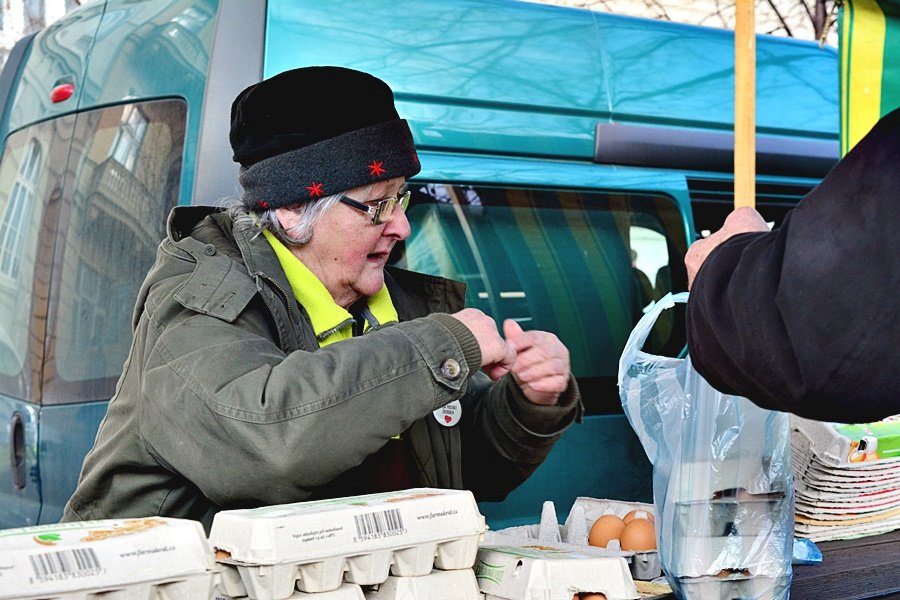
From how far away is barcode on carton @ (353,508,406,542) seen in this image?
1644 mm

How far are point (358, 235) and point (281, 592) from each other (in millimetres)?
915

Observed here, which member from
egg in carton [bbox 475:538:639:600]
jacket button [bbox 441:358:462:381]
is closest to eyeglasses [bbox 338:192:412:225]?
jacket button [bbox 441:358:462:381]

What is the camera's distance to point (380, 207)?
232cm

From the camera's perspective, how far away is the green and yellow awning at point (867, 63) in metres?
1.83

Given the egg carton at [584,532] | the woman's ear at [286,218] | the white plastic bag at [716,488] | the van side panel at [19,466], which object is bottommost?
the van side panel at [19,466]

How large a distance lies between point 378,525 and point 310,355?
1.11ft

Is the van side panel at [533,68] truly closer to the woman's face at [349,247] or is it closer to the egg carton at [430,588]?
the woman's face at [349,247]

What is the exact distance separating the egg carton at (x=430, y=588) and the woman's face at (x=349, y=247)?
0.77 meters

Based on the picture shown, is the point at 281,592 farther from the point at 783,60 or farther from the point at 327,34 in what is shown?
the point at 783,60

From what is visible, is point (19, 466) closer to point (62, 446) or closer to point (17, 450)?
point (17, 450)

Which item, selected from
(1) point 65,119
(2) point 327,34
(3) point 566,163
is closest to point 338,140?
(2) point 327,34

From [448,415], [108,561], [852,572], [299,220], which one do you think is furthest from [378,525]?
[852,572]

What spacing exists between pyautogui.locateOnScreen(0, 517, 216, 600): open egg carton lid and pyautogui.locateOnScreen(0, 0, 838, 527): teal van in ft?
4.83

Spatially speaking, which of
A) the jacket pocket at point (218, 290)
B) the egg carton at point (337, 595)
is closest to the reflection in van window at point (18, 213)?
the jacket pocket at point (218, 290)
